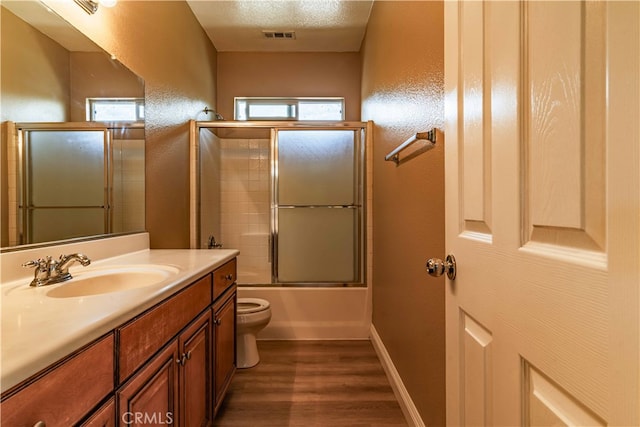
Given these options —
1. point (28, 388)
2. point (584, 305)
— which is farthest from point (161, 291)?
point (584, 305)

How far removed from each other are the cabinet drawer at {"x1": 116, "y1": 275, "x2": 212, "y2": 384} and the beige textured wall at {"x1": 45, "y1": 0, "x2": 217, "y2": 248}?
950 mm

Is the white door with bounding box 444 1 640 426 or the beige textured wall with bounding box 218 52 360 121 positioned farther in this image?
the beige textured wall with bounding box 218 52 360 121

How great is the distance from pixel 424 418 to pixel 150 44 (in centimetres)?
253

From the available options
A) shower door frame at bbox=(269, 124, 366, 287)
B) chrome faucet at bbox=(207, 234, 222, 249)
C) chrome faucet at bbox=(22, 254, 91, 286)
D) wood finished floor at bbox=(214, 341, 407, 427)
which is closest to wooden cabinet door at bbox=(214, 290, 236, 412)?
wood finished floor at bbox=(214, 341, 407, 427)

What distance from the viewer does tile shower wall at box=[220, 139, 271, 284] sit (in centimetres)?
336

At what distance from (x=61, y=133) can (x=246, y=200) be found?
215 cm

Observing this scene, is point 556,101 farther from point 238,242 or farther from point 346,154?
point 238,242

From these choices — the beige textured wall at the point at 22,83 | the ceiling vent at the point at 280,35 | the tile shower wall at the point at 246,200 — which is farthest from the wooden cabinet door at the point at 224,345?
the ceiling vent at the point at 280,35

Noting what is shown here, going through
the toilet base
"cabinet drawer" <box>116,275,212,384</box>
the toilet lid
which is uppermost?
"cabinet drawer" <box>116,275,212,384</box>

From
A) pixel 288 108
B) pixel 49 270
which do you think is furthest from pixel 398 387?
pixel 288 108

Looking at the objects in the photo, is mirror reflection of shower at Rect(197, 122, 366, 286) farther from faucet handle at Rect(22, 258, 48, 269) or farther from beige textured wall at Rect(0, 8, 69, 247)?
faucet handle at Rect(22, 258, 48, 269)

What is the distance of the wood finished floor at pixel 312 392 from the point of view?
1.58 metres

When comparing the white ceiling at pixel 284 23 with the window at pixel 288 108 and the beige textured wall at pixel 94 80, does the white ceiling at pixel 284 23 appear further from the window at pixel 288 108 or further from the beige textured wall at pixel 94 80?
the beige textured wall at pixel 94 80

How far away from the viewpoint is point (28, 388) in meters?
0.52
